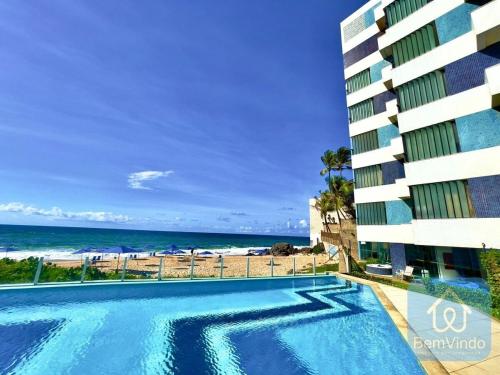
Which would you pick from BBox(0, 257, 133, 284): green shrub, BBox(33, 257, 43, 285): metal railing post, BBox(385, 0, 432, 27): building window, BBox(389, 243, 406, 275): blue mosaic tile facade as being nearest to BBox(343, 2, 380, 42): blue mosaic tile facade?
BBox(385, 0, 432, 27): building window

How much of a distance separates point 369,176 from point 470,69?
9.77 meters

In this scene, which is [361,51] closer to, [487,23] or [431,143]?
[487,23]

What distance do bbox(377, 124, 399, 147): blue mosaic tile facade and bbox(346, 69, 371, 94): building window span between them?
5.19m

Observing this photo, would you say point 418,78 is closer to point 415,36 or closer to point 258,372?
point 415,36

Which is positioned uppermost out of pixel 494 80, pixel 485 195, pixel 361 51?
pixel 361 51

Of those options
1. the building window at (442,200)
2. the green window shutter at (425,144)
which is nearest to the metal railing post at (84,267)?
the building window at (442,200)

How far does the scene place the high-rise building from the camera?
13.1 metres

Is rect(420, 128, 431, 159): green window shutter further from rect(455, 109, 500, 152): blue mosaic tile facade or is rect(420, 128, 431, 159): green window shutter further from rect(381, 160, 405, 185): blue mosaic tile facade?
rect(381, 160, 405, 185): blue mosaic tile facade

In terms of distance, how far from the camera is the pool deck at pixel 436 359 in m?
5.36

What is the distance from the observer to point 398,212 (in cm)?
1894

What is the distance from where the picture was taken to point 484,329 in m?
7.61

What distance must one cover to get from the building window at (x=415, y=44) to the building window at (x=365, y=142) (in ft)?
19.0

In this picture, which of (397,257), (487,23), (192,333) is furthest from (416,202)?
(192,333)

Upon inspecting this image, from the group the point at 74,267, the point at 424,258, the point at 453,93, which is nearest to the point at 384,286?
the point at 424,258
